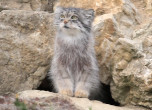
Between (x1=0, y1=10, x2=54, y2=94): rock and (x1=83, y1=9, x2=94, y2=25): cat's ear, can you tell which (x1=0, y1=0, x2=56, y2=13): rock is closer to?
(x1=0, y1=10, x2=54, y2=94): rock

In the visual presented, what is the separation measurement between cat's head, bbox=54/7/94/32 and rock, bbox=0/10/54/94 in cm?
40

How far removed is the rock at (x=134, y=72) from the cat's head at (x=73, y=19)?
0.58m

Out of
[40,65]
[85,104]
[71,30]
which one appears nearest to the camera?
[85,104]

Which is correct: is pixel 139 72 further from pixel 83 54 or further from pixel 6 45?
pixel 6 45

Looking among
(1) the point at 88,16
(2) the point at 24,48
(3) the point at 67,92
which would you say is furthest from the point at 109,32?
(2) the point at 24,48

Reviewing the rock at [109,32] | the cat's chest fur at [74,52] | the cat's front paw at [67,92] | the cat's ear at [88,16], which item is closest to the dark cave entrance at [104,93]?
the rock at [109,32]

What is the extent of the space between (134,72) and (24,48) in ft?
5.59

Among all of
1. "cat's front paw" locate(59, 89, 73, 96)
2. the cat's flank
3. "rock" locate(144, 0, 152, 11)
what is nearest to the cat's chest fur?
the cat's flank

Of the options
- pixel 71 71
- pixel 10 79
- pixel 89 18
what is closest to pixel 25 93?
pixel 10 79

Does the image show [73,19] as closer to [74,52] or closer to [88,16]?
[88,16]

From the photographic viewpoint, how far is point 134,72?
4.23 metres

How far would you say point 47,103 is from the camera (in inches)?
147

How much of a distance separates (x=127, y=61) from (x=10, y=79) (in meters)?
1.73

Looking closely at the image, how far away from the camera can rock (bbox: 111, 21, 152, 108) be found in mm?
4188
